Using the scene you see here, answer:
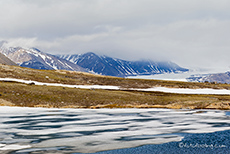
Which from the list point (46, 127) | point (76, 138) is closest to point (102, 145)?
point (76, 138)

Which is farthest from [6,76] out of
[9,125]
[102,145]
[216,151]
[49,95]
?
[216,151]

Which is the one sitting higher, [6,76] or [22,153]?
[6,76]

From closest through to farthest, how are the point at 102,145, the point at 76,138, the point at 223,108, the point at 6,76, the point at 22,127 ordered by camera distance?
the point at 102,145, the point at 76,138, the point at 22,127, the point at 223,108, the point at 6,76

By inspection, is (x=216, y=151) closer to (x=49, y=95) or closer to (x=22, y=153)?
(x=22, y=153)

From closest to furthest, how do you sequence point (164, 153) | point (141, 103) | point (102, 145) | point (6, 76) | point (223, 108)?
point (164, 153) → point (102, 145) → point (223, 108) → point (141, 103) → point (6, 76)

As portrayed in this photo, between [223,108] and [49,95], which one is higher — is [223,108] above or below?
below

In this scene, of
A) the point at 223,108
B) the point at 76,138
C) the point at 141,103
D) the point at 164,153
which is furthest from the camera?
the point at 141,103

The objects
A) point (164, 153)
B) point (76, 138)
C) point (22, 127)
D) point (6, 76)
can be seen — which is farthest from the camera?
point (6, 76)

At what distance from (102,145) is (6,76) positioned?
74.6 m

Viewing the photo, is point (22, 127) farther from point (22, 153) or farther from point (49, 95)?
point (49, 95)

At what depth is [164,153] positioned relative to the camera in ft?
64.4

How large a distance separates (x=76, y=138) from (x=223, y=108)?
4784cm

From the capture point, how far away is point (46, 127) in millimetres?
32500

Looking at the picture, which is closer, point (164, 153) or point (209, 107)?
point (164, 153)
